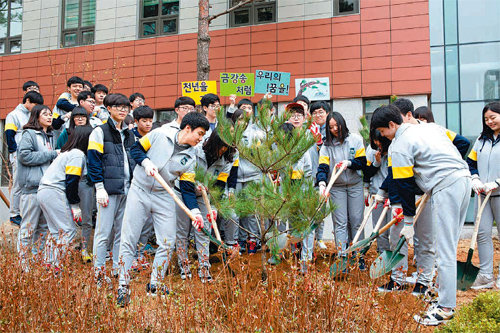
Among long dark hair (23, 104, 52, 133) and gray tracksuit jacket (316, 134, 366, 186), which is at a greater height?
long dark hair (23, 104, 52, 133)

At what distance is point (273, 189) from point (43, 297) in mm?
1794

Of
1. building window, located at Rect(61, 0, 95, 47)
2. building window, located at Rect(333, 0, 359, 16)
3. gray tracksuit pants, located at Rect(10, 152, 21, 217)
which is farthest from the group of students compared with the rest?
building window, located at Rect(61, 0, 95, 47)

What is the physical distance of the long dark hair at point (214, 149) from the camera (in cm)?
442

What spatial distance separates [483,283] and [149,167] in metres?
3.44

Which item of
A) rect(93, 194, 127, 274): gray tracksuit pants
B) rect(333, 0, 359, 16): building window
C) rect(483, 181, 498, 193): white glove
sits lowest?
rect(93, 194, 127, 274): gray tracksuit pants

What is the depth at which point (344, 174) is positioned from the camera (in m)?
5.03

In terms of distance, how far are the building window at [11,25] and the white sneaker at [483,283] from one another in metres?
12.2

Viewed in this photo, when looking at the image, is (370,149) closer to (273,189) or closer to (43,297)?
(273,189)

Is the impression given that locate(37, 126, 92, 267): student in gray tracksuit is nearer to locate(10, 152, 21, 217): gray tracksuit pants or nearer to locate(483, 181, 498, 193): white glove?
locate(10, 152, 21, 217): gray tracksuit pants

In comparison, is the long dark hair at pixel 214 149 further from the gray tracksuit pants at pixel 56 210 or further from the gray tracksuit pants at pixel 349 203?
the gray tracksuit pants at pixel 56 210

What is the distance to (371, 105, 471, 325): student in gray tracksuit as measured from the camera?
3.36 meters

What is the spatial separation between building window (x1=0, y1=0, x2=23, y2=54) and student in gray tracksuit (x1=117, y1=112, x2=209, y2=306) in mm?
10121

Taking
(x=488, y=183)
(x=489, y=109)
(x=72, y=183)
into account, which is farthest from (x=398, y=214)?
(x=72, y=183)

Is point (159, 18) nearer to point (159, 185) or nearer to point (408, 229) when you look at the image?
point (159, 185)
